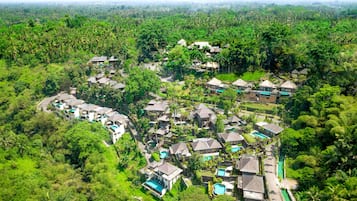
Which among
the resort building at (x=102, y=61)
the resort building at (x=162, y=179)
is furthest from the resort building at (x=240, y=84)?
the resort building at (x=102, y=61)

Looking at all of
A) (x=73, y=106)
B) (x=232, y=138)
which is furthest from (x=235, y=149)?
(x=73, y=106)

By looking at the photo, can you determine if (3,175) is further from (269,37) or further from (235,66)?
(269,37)

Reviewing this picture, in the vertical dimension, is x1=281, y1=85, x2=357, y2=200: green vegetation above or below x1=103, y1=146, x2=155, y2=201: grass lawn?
above

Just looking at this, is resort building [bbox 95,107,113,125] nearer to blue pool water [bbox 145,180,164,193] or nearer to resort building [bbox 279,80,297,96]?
blue pool water [bbox 145,180,164,193]

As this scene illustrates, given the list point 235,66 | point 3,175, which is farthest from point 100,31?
→ point 3,175

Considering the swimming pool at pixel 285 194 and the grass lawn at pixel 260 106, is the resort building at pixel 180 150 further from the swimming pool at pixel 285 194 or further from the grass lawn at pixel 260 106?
the grass lawn at pixel 260 106

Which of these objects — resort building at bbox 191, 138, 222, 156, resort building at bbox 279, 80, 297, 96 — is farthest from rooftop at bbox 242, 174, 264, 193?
→ resort building at bbox 279, 80, 297, 96
